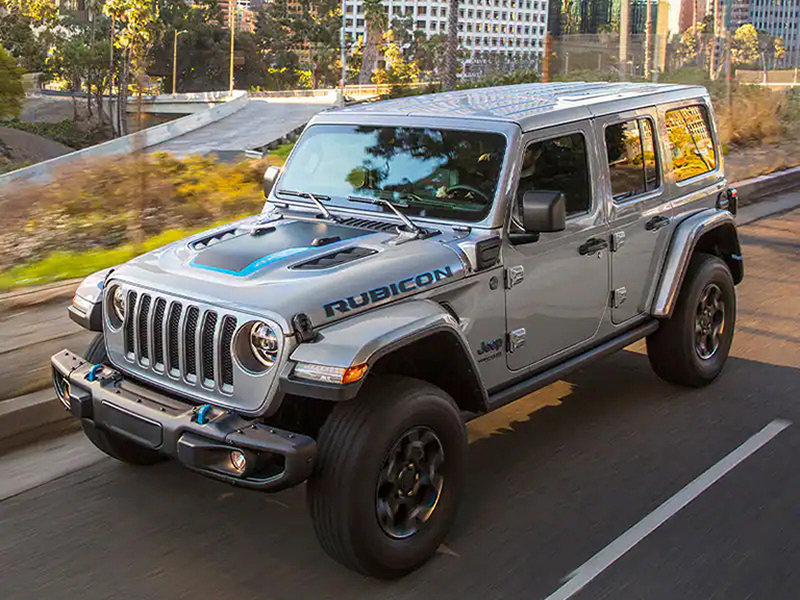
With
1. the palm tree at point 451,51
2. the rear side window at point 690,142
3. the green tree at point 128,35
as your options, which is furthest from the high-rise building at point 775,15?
the rear side window at point 690,142

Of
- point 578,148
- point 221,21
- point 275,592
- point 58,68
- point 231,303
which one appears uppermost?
point 221,21

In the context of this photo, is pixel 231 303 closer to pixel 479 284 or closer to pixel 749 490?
pixel 479 284

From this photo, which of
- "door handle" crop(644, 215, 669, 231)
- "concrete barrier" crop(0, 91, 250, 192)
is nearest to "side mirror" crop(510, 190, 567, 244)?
"door handle" crop(644, 215, 669, 231)

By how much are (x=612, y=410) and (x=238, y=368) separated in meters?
→ 3.03

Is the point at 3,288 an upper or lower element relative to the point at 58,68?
lower

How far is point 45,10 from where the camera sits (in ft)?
145

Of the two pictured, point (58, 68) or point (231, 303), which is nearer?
point (231, 303)

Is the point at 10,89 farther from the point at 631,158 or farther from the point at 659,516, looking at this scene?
the point at 659,516

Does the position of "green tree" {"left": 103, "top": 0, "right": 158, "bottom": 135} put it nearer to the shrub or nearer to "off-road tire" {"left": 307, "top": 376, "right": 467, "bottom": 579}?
the shrub

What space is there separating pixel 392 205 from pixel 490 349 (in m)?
0.91

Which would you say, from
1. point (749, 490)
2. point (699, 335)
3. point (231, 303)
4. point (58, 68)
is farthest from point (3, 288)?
point (58, 68)

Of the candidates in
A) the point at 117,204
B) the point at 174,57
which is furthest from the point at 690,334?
the point at 174,57

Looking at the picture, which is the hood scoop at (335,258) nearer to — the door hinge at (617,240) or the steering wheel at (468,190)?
the steering wheel at (468,190)

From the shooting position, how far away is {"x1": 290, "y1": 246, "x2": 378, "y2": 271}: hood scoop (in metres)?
4.31
